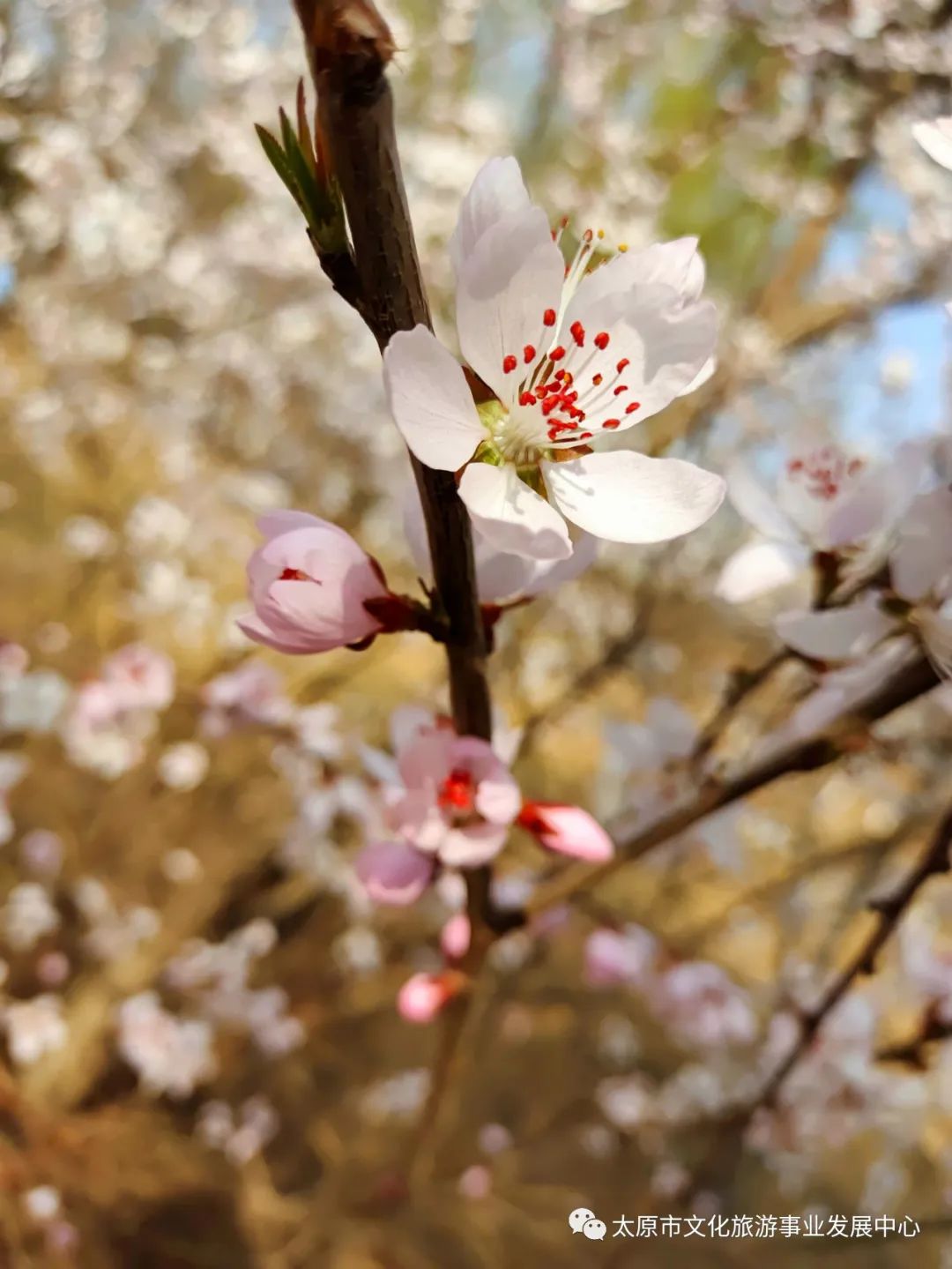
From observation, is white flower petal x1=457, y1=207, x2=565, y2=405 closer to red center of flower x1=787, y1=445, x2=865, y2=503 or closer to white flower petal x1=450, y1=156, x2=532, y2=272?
white flower petal x1=450, y1=156, x2=532, y2=272

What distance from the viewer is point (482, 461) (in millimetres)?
236

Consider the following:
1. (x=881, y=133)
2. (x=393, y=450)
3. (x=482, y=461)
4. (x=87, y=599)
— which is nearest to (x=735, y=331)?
(x=881, y=133)

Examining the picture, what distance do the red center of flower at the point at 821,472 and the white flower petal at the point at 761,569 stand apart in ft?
0.09

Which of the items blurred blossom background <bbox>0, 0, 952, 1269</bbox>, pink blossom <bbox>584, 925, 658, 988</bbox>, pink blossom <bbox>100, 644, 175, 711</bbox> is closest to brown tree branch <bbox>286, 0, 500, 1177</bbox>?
blurred blossom background <bbox>0, 0, 952, 1269</bbox>

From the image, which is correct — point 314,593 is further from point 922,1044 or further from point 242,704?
point 242,704

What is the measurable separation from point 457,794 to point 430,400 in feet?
0.56

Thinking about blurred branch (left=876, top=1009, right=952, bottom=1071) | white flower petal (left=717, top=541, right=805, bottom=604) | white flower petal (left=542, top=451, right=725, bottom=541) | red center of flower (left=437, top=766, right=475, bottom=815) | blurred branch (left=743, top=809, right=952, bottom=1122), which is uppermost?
white flower petal (left=542, top=451, right=725, bottom=541)

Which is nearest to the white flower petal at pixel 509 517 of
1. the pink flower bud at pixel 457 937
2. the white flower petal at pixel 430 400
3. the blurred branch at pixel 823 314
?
the white flower petal at pixel 430 400

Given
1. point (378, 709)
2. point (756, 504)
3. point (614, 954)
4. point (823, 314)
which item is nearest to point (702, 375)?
point (756, 504)

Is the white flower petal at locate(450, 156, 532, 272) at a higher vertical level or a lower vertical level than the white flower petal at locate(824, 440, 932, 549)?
higher

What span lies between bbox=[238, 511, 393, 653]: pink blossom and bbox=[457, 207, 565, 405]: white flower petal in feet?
0.22

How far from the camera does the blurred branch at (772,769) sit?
0.31 meters

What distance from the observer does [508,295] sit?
0.23 metres

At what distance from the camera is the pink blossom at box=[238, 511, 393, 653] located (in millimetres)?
243
